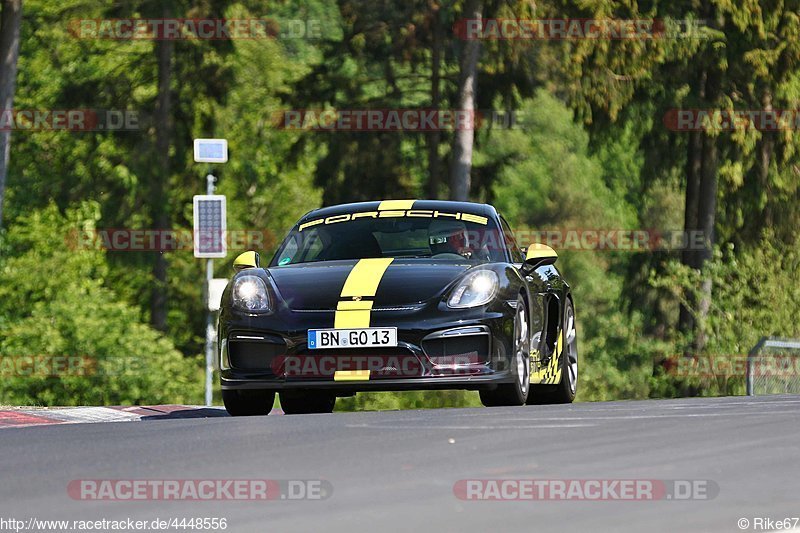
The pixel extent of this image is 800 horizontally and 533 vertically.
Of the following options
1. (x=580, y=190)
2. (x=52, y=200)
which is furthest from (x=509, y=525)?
(x=580, y=190)

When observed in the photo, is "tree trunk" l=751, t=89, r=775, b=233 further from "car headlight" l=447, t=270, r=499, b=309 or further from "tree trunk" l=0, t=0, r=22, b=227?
"car headlight" l=447, t=270, r=499, b=309

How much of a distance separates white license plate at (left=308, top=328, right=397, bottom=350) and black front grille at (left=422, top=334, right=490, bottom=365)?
231 millimetres

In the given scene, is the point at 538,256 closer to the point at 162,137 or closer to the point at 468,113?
the point at 468,113

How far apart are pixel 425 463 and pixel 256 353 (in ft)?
14.0

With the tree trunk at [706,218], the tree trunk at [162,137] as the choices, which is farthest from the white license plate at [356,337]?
the tree trunk at [162,137]

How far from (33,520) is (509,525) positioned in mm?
1710

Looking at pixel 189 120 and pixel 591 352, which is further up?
pixel 189 120

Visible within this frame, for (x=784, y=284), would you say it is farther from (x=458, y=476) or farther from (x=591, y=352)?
(x=458, y=476)

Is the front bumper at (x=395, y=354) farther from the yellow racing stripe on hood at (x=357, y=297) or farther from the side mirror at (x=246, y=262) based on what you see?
the side mirror at (x=246, y=262)

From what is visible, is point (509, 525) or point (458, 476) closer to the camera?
point (509, 525)

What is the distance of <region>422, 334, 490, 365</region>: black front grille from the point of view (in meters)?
12.0

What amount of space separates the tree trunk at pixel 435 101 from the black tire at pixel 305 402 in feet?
98.2

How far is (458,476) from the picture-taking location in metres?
7.80

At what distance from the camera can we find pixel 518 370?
12.6 meters
